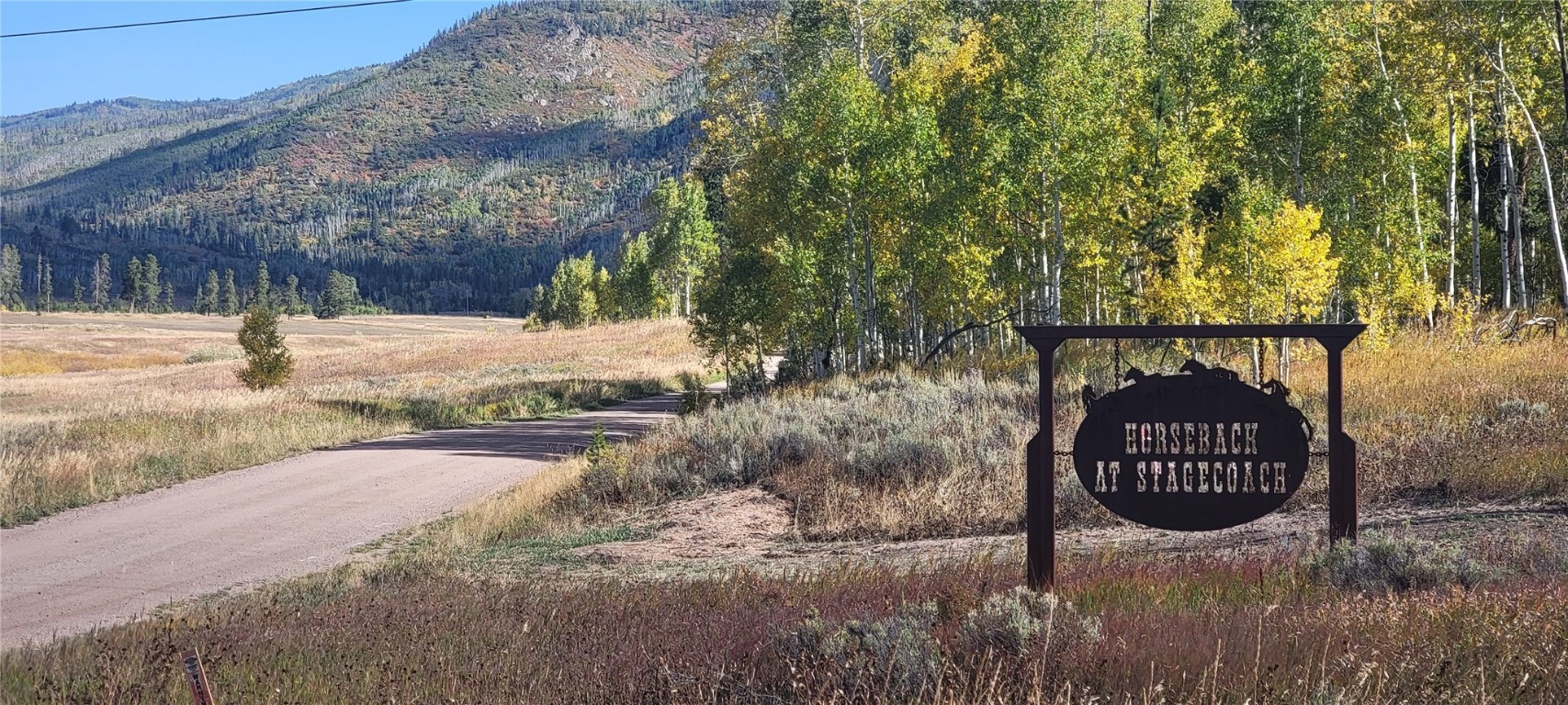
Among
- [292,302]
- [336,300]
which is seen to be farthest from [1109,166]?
[292,302]

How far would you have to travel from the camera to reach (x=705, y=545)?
12477 mm

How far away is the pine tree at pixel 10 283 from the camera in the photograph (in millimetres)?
155250

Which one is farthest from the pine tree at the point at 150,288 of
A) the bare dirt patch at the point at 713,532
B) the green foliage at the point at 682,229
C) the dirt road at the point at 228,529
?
the bare dirt patch at the point at 713,532

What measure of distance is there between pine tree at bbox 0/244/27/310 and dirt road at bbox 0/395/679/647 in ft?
503

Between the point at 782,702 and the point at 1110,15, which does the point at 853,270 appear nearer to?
the point at 1110,15

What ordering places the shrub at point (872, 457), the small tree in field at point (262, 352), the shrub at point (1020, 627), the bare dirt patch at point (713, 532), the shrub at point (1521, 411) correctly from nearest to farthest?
the shrub at point (1020, 627) → the bare dirt patch at point (713, 532) → the shrub at point (872, 457) → the shrub at point (1521, 411) → the small tree in field at point (262, 352)

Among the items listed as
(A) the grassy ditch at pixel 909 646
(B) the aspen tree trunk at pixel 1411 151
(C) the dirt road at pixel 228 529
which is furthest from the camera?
(B) the aspen tree trunk at pixel 1411 151

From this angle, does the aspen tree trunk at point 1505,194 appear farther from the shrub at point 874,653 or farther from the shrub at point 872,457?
the shrub at point 874,653

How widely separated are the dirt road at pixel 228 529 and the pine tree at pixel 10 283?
503 feet

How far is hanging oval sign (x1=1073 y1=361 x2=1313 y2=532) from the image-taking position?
702 cm

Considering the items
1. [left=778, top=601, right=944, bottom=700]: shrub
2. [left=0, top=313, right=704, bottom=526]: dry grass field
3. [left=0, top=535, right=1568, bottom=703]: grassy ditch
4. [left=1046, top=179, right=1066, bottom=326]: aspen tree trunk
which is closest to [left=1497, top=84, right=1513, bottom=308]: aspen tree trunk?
[left=1046, top=179, right=1066, bottom=326]: aspen tree trunk

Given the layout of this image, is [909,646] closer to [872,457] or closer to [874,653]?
[874,653]

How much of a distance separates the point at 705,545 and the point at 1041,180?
1674cm

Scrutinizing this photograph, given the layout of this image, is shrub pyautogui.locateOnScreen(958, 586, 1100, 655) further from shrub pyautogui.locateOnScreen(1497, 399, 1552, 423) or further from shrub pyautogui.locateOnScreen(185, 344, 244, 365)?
shrub pyautogui.locateOnScreen(185, 344, 244, 365)
